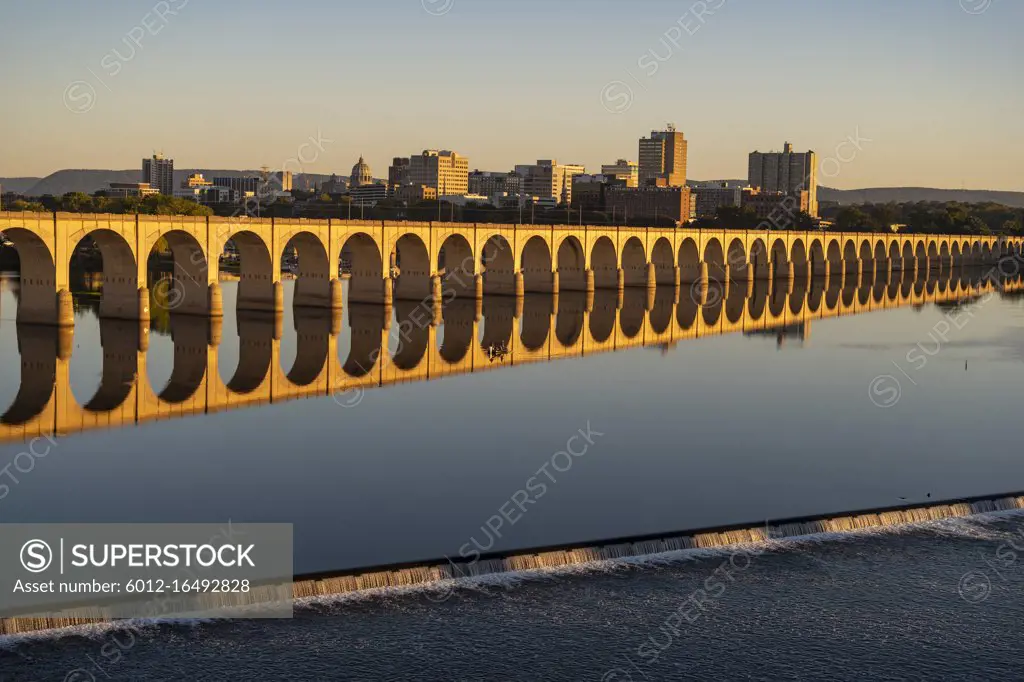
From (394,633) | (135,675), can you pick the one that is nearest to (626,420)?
(394,633)

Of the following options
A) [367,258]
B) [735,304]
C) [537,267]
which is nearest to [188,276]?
[367,258]

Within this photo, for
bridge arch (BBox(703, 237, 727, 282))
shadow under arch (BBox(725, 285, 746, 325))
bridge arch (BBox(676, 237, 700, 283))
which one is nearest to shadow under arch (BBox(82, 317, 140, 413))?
shadow under arch (BBox(725, 285, 746, 325))

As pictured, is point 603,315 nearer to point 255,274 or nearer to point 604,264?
point 255,274

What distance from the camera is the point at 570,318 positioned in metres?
78.4

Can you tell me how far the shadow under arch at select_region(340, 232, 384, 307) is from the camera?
3147 inches

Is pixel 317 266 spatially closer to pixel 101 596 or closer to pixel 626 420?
pixel 626 420

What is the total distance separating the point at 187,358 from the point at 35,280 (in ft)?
42.1

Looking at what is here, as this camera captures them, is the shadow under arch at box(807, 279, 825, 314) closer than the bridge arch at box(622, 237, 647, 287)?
Yes

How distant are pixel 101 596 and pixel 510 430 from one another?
58.6 feet

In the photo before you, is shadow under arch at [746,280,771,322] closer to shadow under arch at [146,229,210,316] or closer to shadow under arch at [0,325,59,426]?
shadow under arch at [146,229,210,316]

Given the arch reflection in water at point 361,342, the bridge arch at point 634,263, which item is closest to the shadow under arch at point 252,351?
the arch reflection in water at point 361,342

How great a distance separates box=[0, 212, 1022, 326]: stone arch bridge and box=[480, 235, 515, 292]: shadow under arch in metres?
0.10

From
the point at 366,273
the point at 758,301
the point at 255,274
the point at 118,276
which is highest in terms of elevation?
the point at 118,276

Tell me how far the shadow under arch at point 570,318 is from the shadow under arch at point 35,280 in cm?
2639
